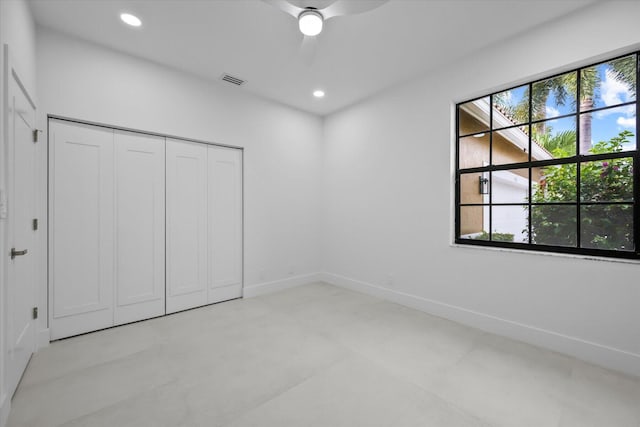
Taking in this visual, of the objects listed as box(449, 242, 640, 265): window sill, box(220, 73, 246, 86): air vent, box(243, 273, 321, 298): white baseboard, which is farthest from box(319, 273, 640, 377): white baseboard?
box(220, 73, 246, 86): air vent

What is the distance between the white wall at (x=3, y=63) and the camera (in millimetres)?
1557

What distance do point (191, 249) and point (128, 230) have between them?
699 mm

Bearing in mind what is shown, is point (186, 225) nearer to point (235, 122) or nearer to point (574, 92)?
point (235, 122)

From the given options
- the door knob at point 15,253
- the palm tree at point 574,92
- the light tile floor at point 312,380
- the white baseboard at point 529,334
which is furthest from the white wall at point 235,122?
the palm tree at point 574,92

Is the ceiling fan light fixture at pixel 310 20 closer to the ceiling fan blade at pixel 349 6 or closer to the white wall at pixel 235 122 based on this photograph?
the ceiling fan blade at pixel 349 6

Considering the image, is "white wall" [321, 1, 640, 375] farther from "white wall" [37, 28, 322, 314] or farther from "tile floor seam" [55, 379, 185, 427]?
"tile floor seam" [55, 379, 185, 427]

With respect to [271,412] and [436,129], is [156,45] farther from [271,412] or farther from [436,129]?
[271,412]

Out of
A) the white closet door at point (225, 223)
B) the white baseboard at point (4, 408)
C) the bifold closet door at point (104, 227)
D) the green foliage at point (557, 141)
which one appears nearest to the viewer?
the white baseboard at point (4, 408)

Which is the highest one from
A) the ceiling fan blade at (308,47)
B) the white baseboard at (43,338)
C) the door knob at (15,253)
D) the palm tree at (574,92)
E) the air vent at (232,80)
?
the air vent at (232,80)

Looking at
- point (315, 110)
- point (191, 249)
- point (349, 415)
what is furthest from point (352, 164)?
point (349, 415)

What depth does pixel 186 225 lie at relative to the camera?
340 cm

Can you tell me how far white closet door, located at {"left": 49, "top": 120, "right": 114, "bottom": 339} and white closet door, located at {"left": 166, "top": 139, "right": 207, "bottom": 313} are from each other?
0.57 metres

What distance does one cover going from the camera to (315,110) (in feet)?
15.0

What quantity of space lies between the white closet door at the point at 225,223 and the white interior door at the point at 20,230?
1.63 meters
